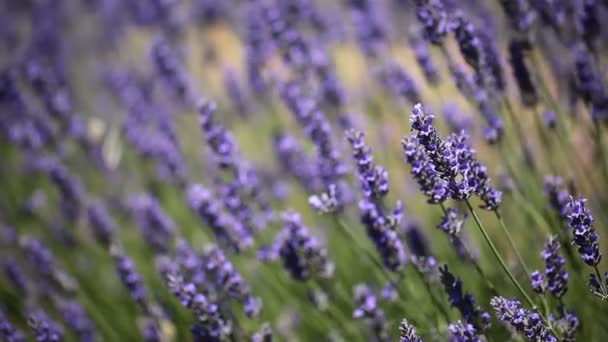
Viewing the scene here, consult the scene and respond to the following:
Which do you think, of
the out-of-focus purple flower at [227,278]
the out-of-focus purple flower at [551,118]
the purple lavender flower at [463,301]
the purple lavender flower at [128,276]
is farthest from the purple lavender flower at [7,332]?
the out-of-focus purple flower at [551,118]

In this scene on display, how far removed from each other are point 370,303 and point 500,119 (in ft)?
3.21

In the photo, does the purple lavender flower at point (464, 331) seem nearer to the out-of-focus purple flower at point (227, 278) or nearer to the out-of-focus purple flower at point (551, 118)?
the out-of-focus purple flower at point (227, 278)

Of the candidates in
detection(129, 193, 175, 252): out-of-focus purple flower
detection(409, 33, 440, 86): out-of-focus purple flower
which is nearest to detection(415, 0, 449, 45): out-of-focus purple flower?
detection(409, 33, 440, 86): out-of-focus purple flower

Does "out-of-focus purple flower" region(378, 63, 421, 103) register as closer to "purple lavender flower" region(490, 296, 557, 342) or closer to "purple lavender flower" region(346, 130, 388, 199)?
"purple lavender flower" region(346, 130, 388, 199)

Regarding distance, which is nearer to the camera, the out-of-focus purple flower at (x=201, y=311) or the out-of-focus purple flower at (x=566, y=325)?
the out-of-focus purple flower at (x=566, y=325)

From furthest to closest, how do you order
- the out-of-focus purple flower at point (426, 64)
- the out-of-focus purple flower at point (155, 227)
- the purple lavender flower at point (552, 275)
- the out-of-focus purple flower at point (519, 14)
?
1. the out-of-focus purple flower at point (155, 227)
2. the out-of-focus purple flower at point (426, 64)
3. the out-of-focus purple flower at point (519, 14)
4. the purple lavender flower at point (552, 275)

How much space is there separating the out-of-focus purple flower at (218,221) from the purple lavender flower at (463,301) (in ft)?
3.60

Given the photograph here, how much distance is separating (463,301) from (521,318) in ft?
0.90

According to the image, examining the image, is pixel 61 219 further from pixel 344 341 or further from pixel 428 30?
pixel 428 30

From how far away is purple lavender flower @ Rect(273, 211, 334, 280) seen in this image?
2.34m

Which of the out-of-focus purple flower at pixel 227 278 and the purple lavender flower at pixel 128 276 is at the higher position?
the purple lavender flower at pixel 128 276

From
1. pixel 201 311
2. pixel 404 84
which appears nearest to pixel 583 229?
pixel 201 311

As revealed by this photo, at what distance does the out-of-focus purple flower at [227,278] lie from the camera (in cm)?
226

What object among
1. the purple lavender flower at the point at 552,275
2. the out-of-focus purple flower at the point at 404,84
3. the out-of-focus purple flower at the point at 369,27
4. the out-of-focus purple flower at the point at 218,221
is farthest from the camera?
the out-of-focus purple flower at the point at 369,27
